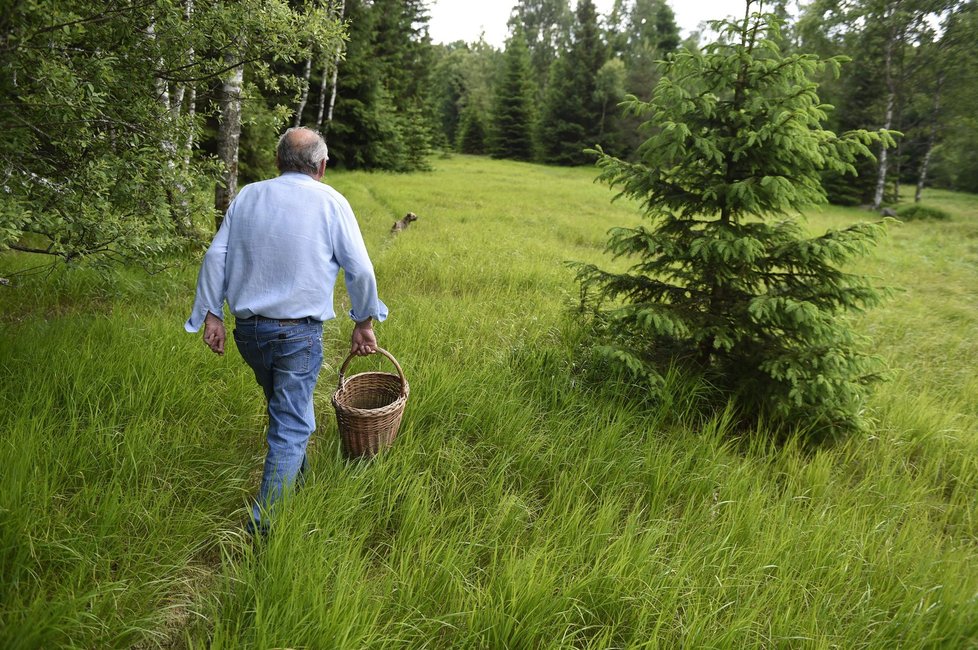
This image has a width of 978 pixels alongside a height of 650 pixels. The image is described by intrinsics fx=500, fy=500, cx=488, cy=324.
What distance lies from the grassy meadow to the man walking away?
0.36 m

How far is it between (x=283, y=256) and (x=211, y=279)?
0.41 metres

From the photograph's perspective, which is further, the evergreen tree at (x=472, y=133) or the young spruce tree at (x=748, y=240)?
the evergreen tree at (x=472, y=133)

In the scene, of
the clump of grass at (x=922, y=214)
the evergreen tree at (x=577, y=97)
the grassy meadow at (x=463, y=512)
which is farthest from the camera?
the evergreen tree at (x=577, y=97)

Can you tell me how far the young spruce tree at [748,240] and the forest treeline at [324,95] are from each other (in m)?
0.46

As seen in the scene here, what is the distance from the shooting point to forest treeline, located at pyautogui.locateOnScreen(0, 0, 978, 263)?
3.34 metres

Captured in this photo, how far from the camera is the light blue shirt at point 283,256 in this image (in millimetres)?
2404

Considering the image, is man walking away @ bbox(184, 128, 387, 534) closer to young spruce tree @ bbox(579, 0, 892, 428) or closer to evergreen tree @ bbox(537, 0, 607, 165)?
young spruce tree @ bbox(579, 0, 892, 428)

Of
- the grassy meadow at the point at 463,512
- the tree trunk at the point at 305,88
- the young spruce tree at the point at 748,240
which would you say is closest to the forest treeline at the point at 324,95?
the tree trunk at the point at 305,88

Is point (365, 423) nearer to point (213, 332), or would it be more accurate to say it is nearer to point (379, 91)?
point (213, 332)

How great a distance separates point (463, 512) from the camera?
101 inches

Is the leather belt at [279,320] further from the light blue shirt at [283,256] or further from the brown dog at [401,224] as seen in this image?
the brown dog at [401,224]

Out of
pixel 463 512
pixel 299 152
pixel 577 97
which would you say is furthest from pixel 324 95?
pixel 577 97

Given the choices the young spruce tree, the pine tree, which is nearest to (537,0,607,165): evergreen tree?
the pine tree

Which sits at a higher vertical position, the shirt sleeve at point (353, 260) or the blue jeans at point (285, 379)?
the shirt sleeve at point (353, 260)
